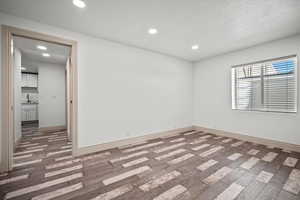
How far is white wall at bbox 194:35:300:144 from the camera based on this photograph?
2902 millimetres

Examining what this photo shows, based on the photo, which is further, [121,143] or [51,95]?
[51,95]

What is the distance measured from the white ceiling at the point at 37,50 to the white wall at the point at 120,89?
89 cm

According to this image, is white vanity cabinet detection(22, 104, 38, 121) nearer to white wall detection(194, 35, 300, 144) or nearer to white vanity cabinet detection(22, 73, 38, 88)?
white vanity cabinet detection(22, 73, 38, 88)

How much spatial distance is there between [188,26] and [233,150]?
2.92 meters

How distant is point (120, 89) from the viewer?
10.5ft

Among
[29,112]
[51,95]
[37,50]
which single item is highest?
[37,50]

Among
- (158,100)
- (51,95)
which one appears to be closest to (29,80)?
(51,95)

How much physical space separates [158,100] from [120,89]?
1.29m

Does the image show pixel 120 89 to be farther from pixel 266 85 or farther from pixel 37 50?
pixel 266 85

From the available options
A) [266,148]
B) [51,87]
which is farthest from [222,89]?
[51,87]

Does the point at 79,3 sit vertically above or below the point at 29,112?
above

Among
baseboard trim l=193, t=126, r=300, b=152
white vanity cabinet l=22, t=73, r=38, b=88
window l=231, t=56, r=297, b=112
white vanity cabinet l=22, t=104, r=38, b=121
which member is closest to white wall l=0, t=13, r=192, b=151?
baseboard trim l=193, t=126, r=300, b=152

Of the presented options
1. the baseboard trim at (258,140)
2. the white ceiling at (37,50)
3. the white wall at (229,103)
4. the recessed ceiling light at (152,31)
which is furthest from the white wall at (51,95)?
the baseboard trim at (258,140)

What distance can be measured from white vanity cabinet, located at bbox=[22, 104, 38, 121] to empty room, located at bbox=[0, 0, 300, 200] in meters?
2.31
